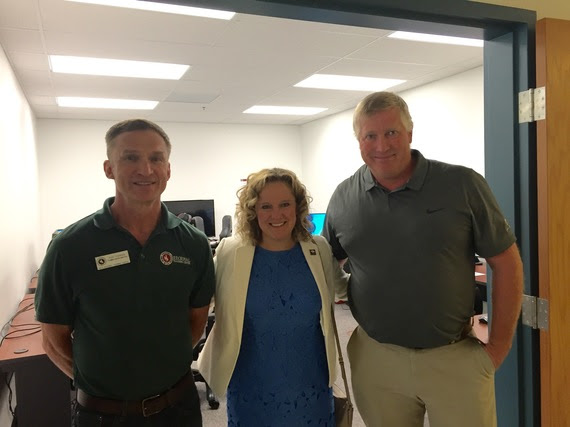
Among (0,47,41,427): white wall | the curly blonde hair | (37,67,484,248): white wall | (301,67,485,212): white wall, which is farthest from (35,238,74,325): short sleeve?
(37,67,484,248): white wall

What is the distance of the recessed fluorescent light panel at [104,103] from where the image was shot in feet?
18.3

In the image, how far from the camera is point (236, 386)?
1509mm

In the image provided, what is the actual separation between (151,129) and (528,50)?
1.31m

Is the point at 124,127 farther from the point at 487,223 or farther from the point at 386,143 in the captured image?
the point at 487,223

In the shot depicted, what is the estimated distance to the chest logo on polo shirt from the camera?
1.33 metres

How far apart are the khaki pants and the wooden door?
24 cm

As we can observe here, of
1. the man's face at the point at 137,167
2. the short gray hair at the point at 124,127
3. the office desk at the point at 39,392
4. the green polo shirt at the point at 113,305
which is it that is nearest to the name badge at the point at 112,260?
the green polo shirt at the point at 113,305

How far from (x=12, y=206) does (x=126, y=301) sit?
2755mm

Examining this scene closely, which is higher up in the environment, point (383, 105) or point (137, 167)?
point (383, 105)

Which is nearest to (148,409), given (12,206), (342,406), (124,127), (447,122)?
(342,406)

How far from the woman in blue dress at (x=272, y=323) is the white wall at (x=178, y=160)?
5.77 m

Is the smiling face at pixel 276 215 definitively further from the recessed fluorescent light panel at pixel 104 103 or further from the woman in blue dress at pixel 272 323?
the recessed fluorescent light panel at pixel 104 103

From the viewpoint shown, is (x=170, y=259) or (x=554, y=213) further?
(x=554, y=213)

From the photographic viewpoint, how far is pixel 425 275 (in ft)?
4.64
